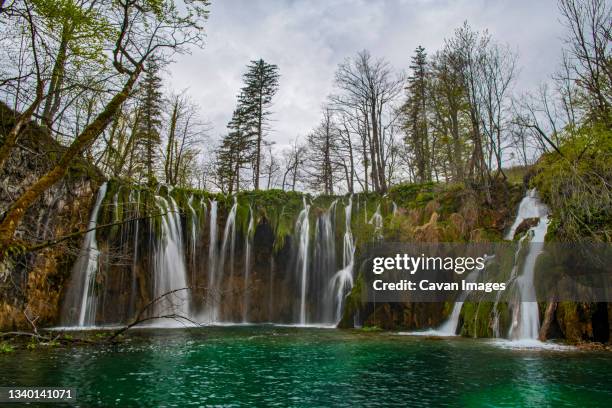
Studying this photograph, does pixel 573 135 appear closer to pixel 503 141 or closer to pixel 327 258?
pixel 503 141

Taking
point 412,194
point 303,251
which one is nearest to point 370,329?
point 303,251

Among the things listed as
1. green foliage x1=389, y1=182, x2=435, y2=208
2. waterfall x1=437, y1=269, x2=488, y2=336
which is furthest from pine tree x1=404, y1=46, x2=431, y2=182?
waterfall x1=437, y1=269, x2=488, y2=336

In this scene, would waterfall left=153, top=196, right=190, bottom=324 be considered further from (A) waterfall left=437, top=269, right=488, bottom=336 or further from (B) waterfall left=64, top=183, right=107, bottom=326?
(A) waterfall left=437, top=269, right=488, bottom=336

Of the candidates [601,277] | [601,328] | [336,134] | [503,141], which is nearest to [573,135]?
[601,277]

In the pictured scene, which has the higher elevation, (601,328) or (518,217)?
(518,217)

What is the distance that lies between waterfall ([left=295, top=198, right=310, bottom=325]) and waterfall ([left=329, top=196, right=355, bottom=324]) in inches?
60.2

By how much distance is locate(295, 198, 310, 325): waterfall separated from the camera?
2245cm

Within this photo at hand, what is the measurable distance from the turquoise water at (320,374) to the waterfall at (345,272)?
26.7 ft

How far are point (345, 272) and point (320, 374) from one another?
41.8ft

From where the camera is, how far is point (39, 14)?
5.06 m

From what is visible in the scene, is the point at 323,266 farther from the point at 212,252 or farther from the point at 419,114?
the point at 419,114

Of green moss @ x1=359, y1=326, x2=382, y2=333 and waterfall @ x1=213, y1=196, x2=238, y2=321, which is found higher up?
waterfall @ x1=213, y1=196, x2=238, y2=321

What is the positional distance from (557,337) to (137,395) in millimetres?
11215

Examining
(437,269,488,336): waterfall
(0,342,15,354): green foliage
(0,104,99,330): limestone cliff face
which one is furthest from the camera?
(437,269,488,336): waterfall
